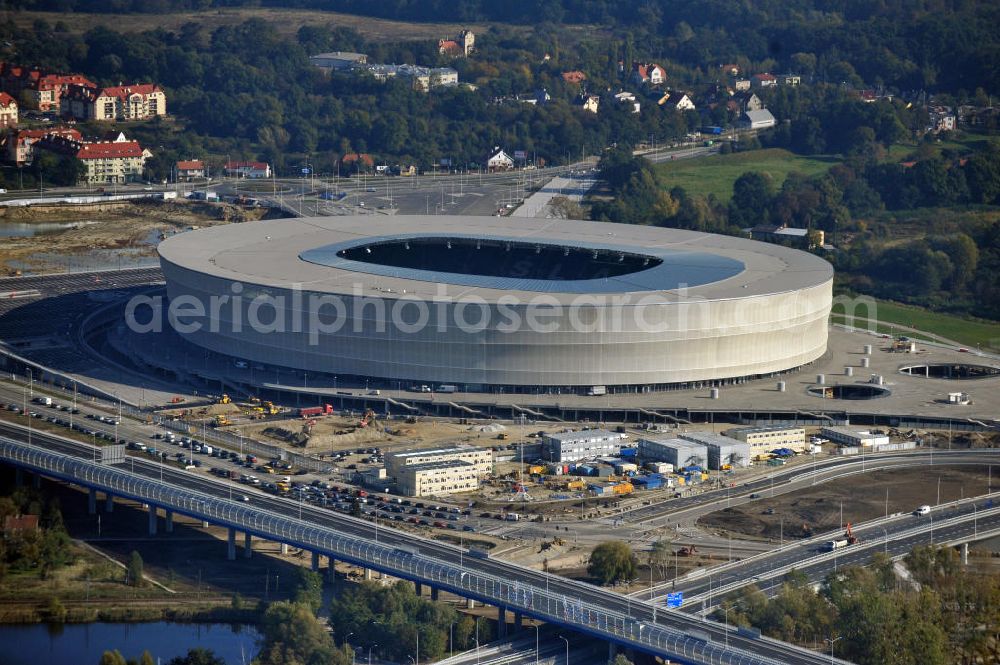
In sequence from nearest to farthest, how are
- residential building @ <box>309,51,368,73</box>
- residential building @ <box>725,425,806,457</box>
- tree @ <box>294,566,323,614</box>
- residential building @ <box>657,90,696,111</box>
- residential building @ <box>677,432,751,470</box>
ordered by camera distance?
tree @ <box>294,566,323,614</box>, residential building @ <box>677,432,751,470</box>, residential building @ <box>725,425,806,457</box>, residential building @ <box>657,90,696,111</box>, residential building @ <box>309,51,368,73</box>

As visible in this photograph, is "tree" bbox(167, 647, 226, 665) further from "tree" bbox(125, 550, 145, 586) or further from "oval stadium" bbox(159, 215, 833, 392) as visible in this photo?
"oval stadium" bbox(159, 215, 833, 392)

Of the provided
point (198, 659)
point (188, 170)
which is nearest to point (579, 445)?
point (198, 659)

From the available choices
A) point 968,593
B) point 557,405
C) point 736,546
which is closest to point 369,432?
point 557,405

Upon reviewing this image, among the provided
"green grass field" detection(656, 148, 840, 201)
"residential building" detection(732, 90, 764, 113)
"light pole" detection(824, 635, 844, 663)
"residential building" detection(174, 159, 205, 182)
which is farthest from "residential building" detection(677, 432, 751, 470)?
"residential building" detection(732, 90, 764, 113)

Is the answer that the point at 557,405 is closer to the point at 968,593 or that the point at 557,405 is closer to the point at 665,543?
the point at 665,543

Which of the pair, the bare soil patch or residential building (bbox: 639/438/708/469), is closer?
the bare soil patch

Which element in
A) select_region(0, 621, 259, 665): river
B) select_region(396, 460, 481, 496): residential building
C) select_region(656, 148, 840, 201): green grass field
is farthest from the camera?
select_region(656, 148, 840, 201): green grass field

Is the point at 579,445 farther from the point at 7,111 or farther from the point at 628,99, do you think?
the point at 628,99
